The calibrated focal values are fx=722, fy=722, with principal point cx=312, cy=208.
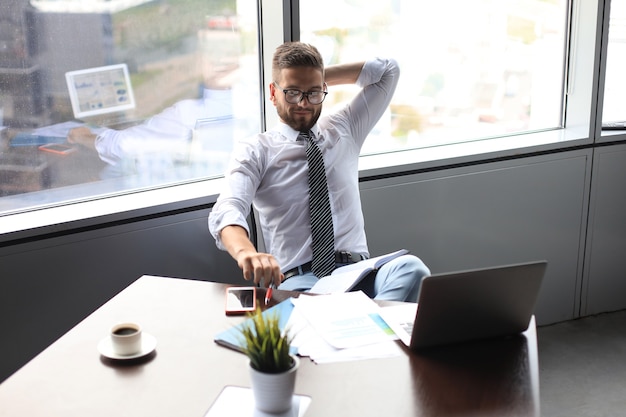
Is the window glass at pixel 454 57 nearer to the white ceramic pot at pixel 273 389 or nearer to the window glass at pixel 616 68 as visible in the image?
the window glass at pixel 616 68

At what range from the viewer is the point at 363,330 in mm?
1606

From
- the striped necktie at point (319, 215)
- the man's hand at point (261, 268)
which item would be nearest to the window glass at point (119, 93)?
the striped necktie at point (319, 215)

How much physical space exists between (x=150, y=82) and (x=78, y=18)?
33cm

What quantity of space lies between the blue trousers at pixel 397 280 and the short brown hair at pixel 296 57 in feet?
2.35

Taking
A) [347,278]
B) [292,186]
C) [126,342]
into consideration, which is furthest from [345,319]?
[292,186]

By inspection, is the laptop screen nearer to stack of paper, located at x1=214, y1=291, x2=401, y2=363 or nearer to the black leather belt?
the black leather belt

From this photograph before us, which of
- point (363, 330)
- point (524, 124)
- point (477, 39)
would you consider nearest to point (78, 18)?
point (363, 330)

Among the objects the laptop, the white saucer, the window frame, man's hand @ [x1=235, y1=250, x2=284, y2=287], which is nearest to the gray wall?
the window frame

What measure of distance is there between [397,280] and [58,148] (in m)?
1.28

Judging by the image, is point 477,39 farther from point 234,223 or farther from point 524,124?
point 234,223

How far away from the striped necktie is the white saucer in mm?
879

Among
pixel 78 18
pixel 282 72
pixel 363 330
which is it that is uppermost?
pixel 78 18

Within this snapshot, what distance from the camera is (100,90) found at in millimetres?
2525

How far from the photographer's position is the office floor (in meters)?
2.77
